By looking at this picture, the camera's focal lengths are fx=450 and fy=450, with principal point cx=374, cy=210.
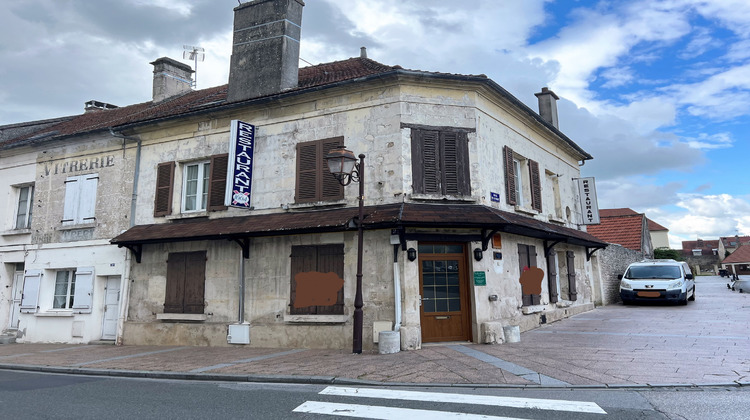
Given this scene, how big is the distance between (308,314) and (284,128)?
4.70 metres

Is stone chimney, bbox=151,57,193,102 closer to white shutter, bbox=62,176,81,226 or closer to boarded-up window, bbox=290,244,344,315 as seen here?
white shutter, bbox=62,176,81,226

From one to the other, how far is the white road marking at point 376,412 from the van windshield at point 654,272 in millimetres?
15217

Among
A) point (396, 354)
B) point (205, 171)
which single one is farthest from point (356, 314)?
point (205, 171)

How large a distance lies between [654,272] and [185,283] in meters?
16.3

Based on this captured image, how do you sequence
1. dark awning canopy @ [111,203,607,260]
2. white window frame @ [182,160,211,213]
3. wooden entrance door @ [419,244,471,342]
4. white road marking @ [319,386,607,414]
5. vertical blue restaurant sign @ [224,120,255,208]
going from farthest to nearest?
1. white window frame @ [182,160,211,213]
2. vertical blue restaurant sign @ [224,120,255,208]
3. wooden entrance door @ [419,244,471,342]
4. dark awning canopy @ [111,203,607,260]
5. white road marking @ [319,386,607,414]

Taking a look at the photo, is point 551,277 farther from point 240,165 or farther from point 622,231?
point 622,231

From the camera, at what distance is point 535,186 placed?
521 inches

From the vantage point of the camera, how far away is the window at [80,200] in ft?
44.4

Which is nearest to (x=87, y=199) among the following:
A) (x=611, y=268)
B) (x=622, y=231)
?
(x=611, y=268)

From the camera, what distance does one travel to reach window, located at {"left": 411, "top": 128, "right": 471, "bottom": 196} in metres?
Result: 10.2

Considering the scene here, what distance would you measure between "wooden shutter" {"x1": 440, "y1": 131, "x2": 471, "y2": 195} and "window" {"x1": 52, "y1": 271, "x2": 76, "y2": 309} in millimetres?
11407

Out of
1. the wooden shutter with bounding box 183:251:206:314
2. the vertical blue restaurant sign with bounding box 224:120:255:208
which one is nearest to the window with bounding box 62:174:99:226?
the wooden shutter with bounding box 183:251:206:314

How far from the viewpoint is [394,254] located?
9625 millimetres

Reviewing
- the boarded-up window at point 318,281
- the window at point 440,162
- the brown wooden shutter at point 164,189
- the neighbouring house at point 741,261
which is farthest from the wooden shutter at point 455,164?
the neighbouring house at point 741,261
